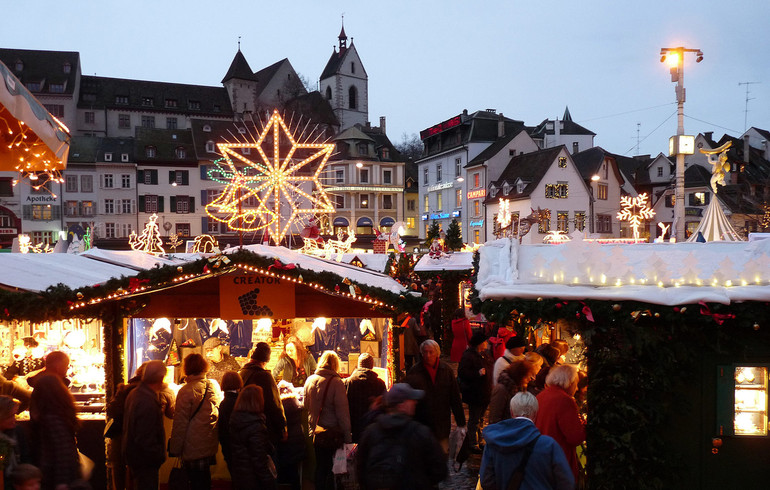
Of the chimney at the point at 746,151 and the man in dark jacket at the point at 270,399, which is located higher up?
the chimney at the point at 746,151

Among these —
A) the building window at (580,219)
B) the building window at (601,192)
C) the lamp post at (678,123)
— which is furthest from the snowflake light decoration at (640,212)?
the building window at (601,192)

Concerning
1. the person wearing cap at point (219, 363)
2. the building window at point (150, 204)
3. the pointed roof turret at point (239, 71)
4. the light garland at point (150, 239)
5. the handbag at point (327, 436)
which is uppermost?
the pointed roof turret at point (239, 71)

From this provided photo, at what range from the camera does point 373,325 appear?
31.7ft

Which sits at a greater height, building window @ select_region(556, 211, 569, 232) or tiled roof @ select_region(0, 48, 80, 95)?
tiled roof @ select_region(0, 48, 80, 95)

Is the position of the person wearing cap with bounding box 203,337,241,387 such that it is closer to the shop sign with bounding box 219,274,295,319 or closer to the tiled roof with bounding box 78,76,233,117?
the shop sign with bounding box 219,274,295,319

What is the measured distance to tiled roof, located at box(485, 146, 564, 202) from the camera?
46219 millimetres

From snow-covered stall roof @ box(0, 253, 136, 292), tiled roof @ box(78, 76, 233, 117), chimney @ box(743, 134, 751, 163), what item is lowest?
snow-covered stall roof @ box(0, 253, 136, 292)

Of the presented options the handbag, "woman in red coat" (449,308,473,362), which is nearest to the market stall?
the handbag

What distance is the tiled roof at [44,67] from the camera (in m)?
60.9

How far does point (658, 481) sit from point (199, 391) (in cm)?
439

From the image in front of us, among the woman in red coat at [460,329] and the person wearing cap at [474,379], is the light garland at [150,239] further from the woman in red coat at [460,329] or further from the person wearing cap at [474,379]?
the person wearing cap at [474,379]

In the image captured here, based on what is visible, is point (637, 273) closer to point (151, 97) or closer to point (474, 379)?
point (474, 379)

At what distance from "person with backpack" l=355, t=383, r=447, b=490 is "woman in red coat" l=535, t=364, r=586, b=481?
143 cm

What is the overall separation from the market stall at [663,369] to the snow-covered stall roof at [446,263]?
11.1 m
